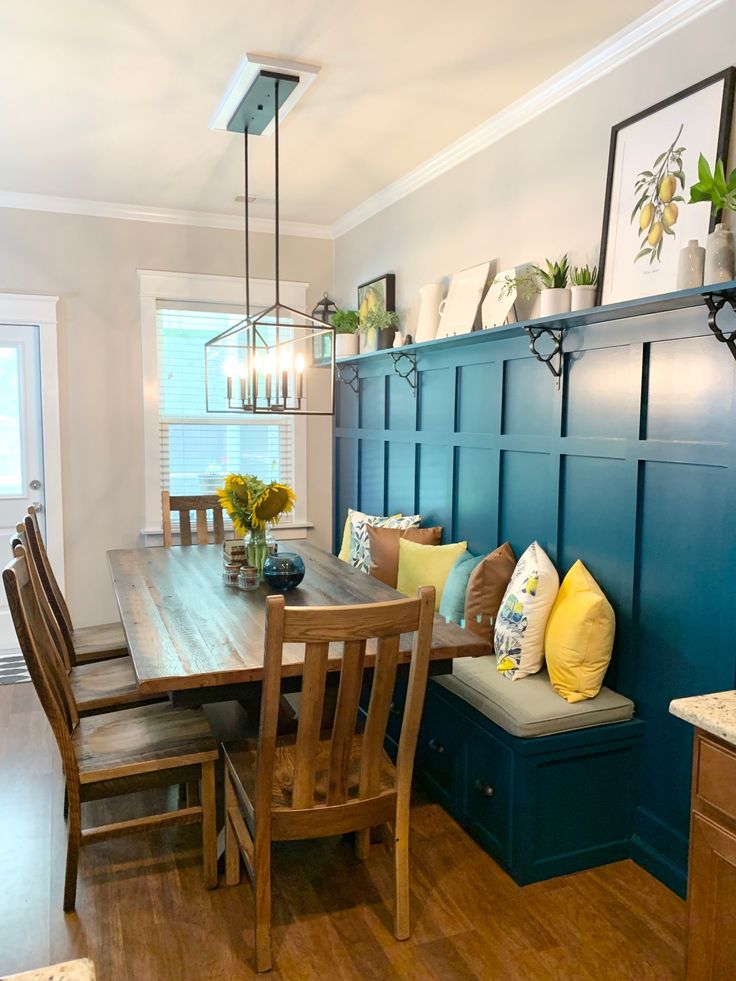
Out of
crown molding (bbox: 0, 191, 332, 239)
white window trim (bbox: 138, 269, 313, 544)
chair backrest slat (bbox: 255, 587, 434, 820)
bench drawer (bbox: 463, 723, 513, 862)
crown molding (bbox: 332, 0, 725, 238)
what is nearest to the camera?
chair backrest slat (bbox: 255, 587, 434, 820)

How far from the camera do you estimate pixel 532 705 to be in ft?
7.93

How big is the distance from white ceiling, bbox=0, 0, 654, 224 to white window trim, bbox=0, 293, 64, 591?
2.25 ft

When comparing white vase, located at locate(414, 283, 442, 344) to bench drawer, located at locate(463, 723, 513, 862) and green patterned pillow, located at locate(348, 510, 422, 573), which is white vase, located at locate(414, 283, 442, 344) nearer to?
green patterned pillow, located at locate(348, 510, 422, 573)

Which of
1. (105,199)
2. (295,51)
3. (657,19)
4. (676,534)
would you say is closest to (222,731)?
(676,534)

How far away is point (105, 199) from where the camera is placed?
14.6ft

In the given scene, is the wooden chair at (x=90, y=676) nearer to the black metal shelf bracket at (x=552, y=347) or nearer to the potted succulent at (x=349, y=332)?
the black metal shelf bracket at (x=552, y=347)

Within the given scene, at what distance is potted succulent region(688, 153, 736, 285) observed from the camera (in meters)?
1.92

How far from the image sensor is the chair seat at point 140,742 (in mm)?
2221

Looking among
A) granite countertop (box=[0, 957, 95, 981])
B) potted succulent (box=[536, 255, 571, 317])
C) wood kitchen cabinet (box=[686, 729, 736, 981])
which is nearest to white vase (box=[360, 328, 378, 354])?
potted succulent (box=[536, 255, 571, 317])

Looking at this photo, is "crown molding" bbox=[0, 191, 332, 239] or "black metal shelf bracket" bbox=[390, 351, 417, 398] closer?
"black metal shelf bracket" bbox=[390, 351, 417, 398]

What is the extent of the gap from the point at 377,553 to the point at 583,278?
1713 millimetres

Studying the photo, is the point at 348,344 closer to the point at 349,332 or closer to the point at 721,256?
the point at 349,332

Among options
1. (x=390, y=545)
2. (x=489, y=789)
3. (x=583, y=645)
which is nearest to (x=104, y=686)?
(x=489, y=789)

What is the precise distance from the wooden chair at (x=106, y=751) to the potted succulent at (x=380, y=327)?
2.35 metres
